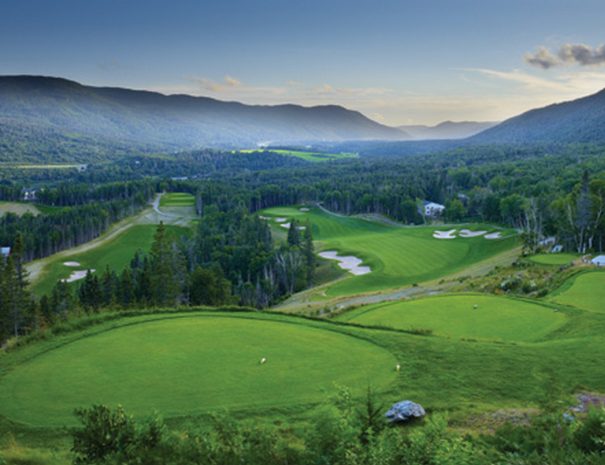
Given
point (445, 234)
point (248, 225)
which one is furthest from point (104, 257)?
point (445, 234)

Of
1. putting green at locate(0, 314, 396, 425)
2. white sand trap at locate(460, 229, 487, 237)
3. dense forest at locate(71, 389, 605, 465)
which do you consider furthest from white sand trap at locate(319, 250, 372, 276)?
dense forest at locate(71, 389, 605, 465)

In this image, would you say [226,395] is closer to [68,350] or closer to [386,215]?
[68,350]

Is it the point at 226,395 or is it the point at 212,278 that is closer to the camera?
the point at 226,395

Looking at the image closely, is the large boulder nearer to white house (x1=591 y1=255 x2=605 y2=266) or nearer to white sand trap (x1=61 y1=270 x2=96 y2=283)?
white house (x1=591 y1=255 x2=605 y2=266)

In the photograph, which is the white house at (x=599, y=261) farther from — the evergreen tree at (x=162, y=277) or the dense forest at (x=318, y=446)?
the evergreen tree at (x=162, y=277)

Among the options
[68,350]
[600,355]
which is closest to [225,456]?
[68,350]

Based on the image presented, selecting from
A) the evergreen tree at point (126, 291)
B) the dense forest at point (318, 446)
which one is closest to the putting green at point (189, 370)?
the dense forest at point (318, 446)

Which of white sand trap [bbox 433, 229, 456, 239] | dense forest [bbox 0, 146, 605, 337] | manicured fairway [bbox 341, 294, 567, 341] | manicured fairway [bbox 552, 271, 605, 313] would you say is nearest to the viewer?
manicured fairway [bbox 341, 294, 567, 341]
